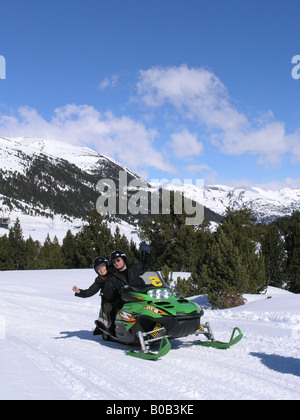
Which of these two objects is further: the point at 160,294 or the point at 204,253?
the point at 204,253

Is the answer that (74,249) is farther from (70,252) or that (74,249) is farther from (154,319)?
(154,319)

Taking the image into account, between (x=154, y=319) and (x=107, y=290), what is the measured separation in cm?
148

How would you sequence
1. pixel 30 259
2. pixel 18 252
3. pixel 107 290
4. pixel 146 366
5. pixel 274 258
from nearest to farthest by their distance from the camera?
1. pixel 146 366
2. pixel 107 290
3. pixel 274 258
4. pixel 18 252
5. pixel 30 259

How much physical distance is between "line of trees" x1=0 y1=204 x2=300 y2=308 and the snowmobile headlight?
32.8 feet

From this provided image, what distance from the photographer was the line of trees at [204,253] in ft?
56.1

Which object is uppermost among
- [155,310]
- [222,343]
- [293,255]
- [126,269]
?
[126,269]

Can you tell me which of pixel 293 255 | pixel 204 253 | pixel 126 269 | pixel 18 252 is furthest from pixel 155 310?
pixel 18 252

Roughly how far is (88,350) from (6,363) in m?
1.51

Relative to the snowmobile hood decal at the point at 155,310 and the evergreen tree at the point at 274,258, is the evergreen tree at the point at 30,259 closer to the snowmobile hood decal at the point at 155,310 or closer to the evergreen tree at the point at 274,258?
the evergreen tree at the point at 274,258

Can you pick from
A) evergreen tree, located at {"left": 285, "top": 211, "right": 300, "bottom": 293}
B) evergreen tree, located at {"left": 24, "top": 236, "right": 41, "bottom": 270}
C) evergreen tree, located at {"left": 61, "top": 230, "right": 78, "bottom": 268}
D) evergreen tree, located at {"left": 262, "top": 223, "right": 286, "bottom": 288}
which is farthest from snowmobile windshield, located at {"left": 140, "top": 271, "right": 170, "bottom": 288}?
evergreen tree, located at {"left": 24, "top": 236, "right": 41, "bottom": 270}

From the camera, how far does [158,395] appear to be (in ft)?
13.5

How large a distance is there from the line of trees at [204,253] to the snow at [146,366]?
7.68 metres

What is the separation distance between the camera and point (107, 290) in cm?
702
